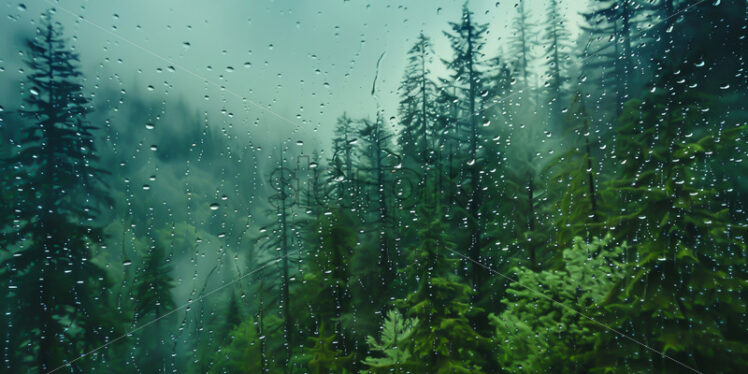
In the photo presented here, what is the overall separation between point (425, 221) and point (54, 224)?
1552 millimetres

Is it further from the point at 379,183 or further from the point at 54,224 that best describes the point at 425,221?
the point at 54,224

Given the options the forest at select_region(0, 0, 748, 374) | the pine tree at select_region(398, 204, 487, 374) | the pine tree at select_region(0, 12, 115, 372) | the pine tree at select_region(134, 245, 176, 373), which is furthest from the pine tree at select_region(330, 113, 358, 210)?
the pine tree at select_region(0, 12, 115, 372)

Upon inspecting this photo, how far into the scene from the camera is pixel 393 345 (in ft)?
5.19

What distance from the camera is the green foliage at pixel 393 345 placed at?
1570 millimetres

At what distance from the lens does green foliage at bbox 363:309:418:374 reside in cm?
157

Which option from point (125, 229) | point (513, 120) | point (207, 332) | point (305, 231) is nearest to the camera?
point (125, 229)

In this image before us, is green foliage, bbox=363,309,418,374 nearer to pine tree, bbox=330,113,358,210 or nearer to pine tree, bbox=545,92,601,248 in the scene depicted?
pine tree, bbox=330,113,358,210

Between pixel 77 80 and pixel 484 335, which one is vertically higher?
pixel 77 80

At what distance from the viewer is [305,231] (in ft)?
4.98

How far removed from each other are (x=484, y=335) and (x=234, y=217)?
139cm

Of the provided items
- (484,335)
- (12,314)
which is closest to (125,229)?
(12,314)

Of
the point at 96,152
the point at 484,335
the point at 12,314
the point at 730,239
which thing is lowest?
the point at 484,335

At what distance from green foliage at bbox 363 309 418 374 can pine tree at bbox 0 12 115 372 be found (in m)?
1.17

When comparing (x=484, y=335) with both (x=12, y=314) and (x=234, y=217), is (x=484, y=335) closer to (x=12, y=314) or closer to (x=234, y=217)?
(x=234, y=217)
